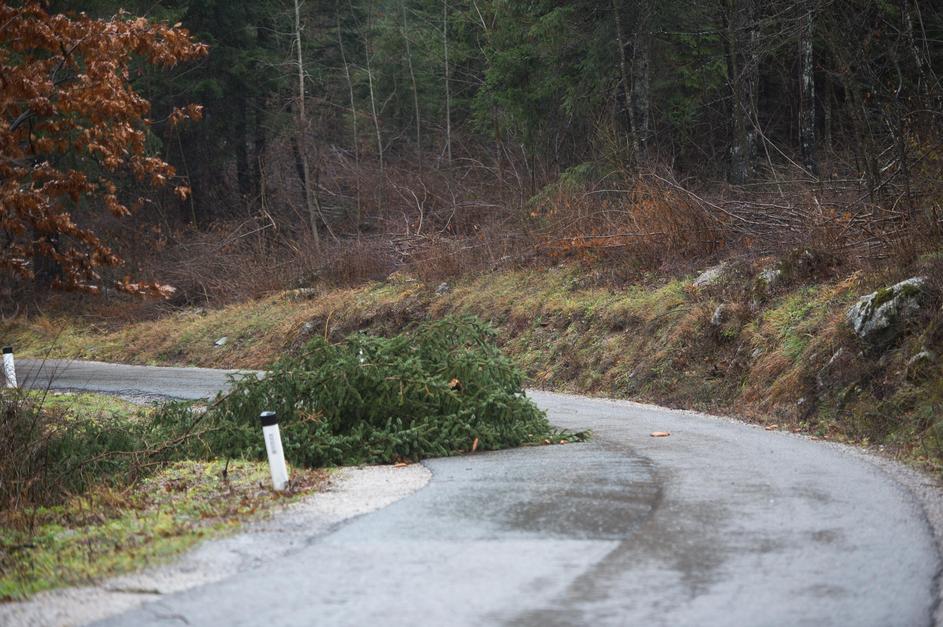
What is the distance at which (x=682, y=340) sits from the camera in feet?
56.5

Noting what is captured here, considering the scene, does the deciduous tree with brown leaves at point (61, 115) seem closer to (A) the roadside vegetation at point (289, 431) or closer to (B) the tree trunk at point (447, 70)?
(A) the roadside vegetation at point (289, 431)

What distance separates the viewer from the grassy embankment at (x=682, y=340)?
12.3 m

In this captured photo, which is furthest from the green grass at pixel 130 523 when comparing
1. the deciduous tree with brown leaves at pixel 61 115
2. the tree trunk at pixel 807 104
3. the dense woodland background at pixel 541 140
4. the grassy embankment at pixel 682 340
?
the tree trunk at pixel 807 104

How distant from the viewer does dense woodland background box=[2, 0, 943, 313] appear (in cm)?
1730

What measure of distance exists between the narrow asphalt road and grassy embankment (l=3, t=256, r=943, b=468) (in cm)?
250

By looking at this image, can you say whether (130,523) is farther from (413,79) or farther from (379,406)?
(413,79)

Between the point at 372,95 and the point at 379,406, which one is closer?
the point at 379,406

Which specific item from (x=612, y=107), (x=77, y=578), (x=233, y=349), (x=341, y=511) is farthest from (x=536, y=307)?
(x=77, y=578)

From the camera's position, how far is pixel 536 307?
73.8 ft

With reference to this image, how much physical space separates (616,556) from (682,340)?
434 inches

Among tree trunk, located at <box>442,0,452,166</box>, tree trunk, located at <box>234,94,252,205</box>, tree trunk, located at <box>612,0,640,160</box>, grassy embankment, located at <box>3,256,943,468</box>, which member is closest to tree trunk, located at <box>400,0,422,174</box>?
tree trunk, located at <box>442,0,452,166</box>

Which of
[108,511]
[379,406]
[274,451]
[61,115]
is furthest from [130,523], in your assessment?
[61,115]

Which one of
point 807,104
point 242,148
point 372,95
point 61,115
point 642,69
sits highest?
point 372,95

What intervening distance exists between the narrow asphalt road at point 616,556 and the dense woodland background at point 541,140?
22.8 feet
